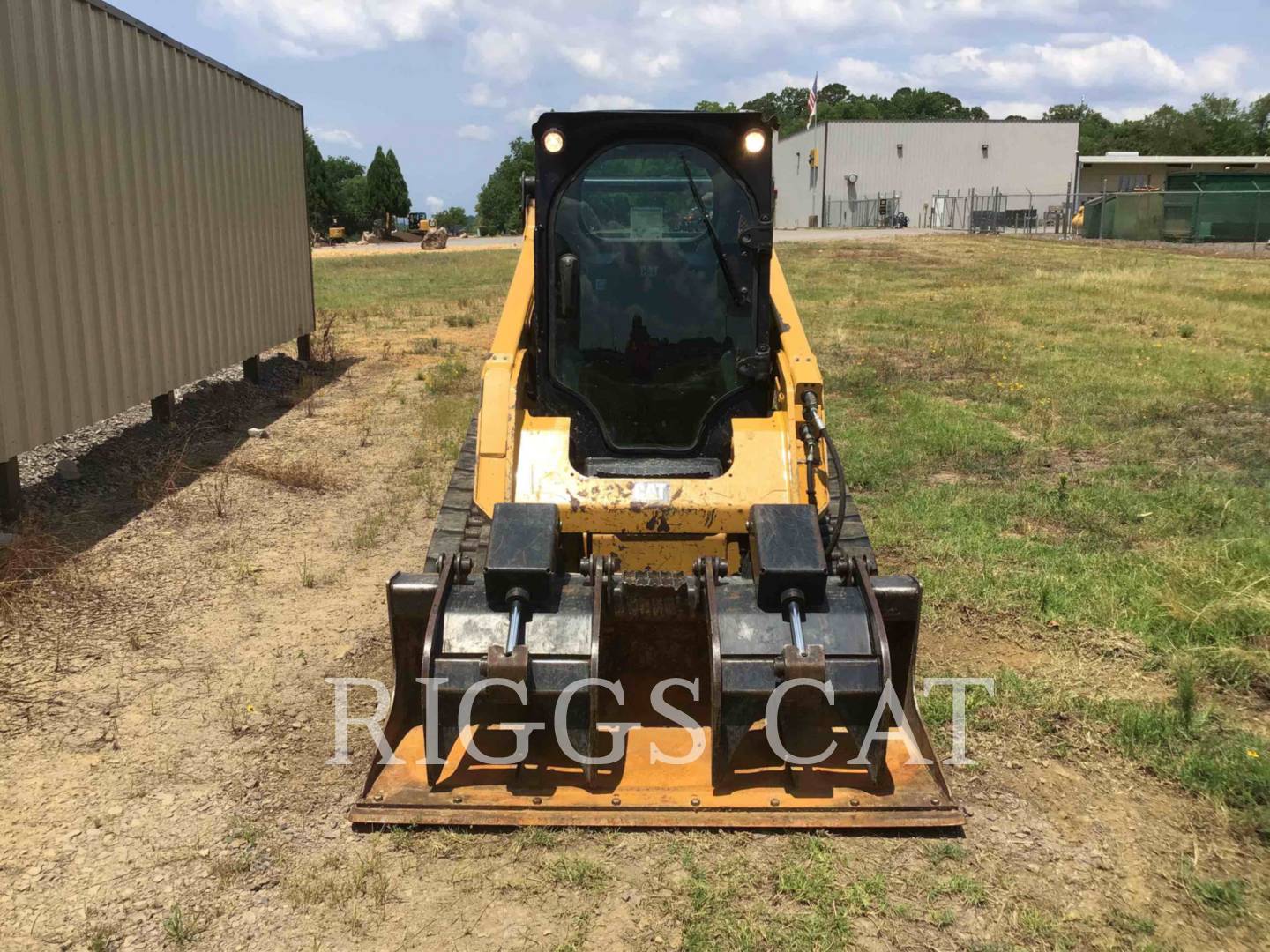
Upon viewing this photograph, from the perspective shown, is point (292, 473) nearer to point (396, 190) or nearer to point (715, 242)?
point (715, 242)

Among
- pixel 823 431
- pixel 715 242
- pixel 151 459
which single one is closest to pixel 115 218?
pixel 151 459

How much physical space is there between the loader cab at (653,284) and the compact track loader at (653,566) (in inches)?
0.4

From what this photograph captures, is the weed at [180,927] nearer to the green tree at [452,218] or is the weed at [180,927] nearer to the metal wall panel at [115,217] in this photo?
the metal wall panel at [115,217]

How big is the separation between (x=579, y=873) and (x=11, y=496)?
208 inches

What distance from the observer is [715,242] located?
5012mm

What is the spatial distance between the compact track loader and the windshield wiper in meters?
0.01

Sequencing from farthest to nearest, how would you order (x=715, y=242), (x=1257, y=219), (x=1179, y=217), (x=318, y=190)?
1. (x=318, y=190)
2. (x=1179, y=217)
3. (x=1257, y=219)
4. (x=715, y=242)

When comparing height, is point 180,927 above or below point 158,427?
below

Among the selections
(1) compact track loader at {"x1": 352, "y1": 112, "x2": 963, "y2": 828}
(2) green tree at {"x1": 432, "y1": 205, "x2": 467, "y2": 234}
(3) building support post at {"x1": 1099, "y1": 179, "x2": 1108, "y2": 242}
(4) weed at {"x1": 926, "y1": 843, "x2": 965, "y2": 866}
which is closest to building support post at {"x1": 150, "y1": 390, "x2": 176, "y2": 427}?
(1) compact track loader at {"x1": 352, "y1": 112, "x2": 963, "y2": 828}

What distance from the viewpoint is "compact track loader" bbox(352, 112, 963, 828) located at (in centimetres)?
374

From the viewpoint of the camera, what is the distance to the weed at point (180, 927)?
314 centimetres

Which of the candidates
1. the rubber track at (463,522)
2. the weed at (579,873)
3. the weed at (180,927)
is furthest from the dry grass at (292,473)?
the weed at (579,873)

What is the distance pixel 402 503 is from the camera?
7.79 m

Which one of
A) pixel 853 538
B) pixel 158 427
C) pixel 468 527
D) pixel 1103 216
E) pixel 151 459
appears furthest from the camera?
pixel 1103 216
